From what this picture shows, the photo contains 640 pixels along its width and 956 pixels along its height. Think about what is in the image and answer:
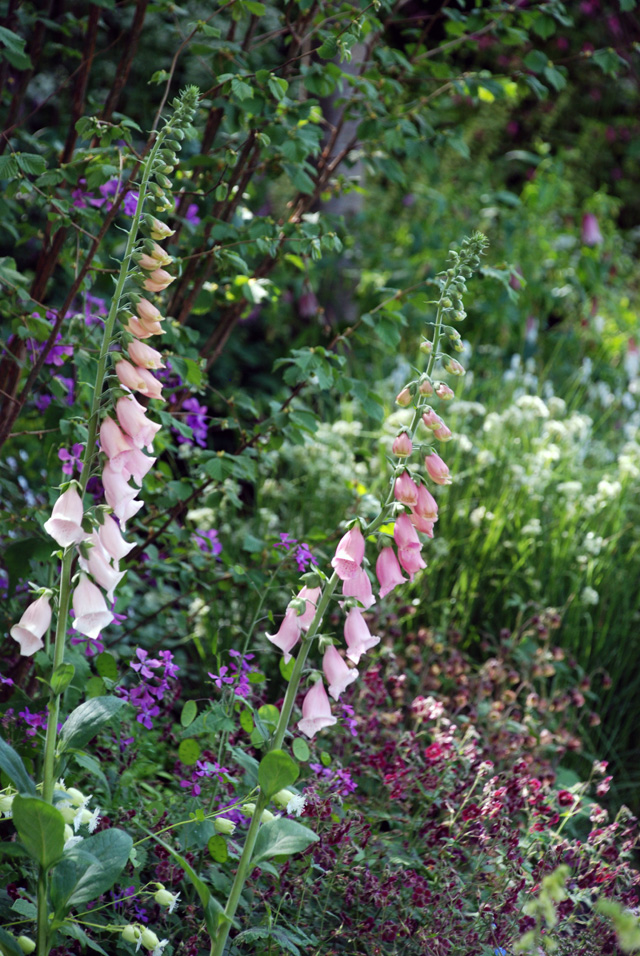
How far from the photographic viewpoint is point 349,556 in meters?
1.42

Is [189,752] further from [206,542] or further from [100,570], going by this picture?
[206,542]

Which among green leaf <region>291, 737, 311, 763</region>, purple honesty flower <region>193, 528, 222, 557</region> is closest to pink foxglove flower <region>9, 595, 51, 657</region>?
green leaf <region>291, 737, 311, 763</region>

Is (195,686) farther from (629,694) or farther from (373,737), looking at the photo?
(629,694)

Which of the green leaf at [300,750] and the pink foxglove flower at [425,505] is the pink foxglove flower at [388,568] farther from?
the green leaf at [300,750]

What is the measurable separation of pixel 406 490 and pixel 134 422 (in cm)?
44

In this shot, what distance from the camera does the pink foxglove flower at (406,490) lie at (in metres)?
1.43

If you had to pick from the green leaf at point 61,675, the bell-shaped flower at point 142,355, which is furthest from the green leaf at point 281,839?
the bell-shaped flower at point 142,355

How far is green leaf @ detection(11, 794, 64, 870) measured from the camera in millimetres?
1259

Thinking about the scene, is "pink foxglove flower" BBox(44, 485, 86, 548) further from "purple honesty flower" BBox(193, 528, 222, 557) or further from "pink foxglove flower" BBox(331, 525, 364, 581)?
"purple honesty flower" BBox(193, 528, 222, 557)

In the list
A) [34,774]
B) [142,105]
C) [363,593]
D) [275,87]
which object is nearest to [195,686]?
[34,774]

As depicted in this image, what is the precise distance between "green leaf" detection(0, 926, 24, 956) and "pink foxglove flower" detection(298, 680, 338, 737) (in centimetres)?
53

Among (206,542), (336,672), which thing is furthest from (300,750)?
(206,542)

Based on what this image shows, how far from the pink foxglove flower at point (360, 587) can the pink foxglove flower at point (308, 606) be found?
0.05 meters

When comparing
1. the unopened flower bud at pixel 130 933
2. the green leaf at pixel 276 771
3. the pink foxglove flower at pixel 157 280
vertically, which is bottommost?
the unopened flower bud at pixel 130 933
